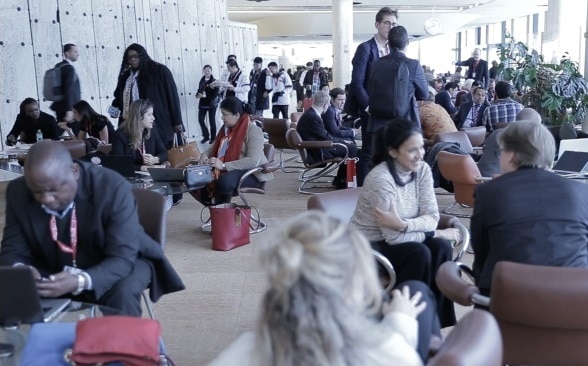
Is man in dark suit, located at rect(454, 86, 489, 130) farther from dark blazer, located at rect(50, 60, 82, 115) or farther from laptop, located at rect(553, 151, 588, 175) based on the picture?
dark blazer, located at rect(50, 60, 82, 115)

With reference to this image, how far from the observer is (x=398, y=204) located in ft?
10.9

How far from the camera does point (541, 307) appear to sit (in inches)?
85.1

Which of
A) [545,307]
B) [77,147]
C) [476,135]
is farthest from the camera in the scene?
[476,135]

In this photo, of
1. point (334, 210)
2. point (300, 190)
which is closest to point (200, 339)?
Result: point (334, 210)

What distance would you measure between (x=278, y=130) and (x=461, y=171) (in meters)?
4.28

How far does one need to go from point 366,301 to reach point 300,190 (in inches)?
261

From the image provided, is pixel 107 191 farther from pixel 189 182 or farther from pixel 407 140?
pixel 189 182

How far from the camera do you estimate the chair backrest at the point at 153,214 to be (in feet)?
10.1

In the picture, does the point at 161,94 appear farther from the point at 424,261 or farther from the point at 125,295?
the point at 125,295

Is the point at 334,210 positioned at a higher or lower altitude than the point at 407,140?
lower

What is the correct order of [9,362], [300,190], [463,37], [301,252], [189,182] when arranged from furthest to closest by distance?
[463,37], [300,190], [189,182], [9,362], [301,252]

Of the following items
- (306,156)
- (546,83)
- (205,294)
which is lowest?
(205,294)

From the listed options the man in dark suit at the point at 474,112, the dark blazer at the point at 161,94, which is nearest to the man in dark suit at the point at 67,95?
the dark blazer at the point at 161,94

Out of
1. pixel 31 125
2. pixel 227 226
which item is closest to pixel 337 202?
pixel 227 226
